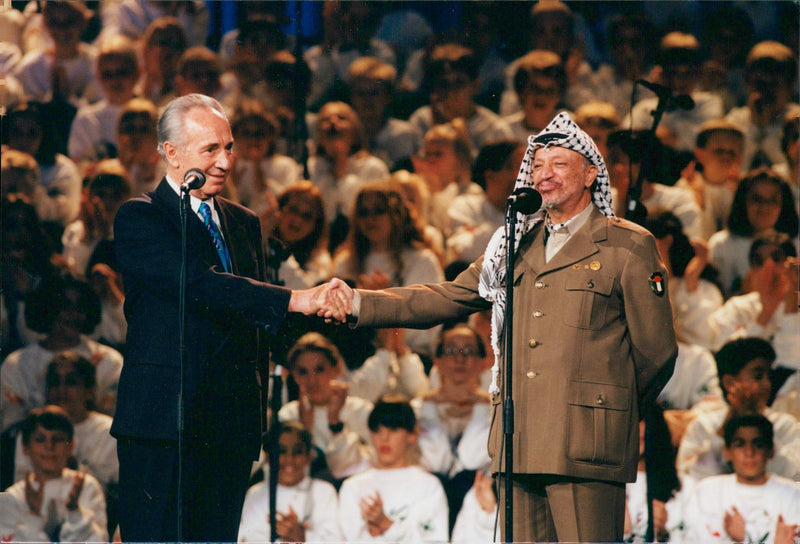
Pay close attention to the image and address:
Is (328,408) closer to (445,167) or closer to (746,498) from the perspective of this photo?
(445,167)

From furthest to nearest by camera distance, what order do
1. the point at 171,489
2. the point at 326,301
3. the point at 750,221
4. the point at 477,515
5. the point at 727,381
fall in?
the point at 750,221
the point at 727,381
the point at 477,515
the point at 326,301
the point at 171,489

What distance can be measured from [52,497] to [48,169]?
79.3 inches

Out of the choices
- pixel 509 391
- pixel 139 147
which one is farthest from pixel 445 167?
pixel 509 391

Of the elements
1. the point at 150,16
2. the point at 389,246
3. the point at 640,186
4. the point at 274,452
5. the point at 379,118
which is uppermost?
the point at 150,16

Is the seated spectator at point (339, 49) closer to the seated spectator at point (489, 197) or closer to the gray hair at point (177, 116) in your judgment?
the seated spectator at point (489, 197)

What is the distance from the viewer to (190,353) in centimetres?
332

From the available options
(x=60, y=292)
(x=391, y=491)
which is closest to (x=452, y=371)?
(x=391, y=491)

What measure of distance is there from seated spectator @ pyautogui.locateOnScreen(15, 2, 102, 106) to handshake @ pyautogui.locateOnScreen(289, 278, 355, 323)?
3842 millimetres

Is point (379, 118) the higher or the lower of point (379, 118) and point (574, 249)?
the higher

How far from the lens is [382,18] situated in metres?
7.04

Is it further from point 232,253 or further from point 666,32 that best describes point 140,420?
point 666,32

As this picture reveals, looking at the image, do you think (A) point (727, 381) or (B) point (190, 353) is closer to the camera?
(B) point (190, 353)

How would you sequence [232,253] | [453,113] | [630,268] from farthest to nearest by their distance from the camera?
[453,113]
[232,253]
[630,268]

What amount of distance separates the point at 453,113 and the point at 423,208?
0.77 meters
